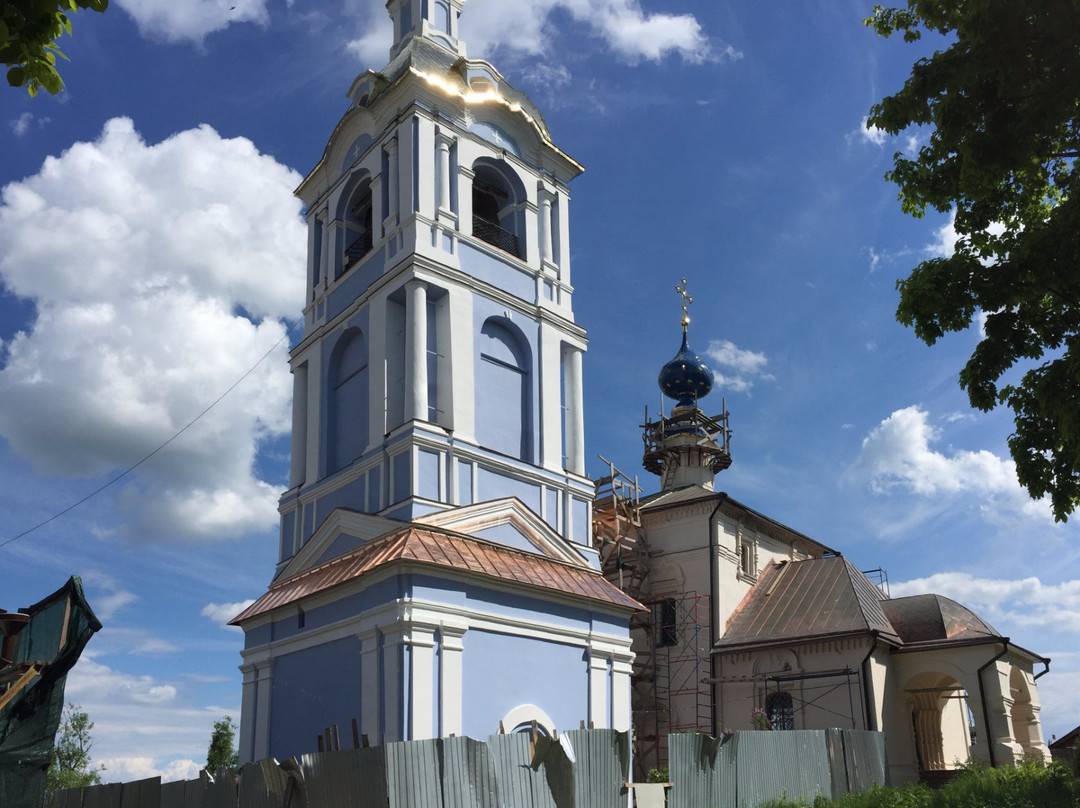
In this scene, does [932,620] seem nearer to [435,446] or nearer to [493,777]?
[435,446]

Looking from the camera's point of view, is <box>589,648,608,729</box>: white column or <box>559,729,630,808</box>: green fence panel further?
<box>589,648,608,729</box>: white column

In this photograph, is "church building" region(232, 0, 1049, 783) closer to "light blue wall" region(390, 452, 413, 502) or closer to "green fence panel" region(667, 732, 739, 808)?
"light blue wall" region(390, 452, 413, 502)

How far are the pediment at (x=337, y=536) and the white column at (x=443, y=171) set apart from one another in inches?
219

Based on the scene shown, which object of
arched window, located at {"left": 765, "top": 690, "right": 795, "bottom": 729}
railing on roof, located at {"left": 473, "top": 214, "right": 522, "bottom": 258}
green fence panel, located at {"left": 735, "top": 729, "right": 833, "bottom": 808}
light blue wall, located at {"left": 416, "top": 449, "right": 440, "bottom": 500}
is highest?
railing on roof, located at {"left": 473, "top": 214, "right": 522, "bottom": 258}

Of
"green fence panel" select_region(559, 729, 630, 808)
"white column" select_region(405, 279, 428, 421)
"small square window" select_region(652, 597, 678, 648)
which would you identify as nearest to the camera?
"green fence panel" select_region(559, 729, 630, 808)

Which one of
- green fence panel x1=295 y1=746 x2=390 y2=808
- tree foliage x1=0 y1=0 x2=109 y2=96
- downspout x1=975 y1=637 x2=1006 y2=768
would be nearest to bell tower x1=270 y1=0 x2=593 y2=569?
green fence panel x1=295 y1=746 x2=390 y2=808

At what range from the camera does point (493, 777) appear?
33.2ft

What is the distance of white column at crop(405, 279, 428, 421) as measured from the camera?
16.9 meters

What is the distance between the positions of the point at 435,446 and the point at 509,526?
1.87 meters

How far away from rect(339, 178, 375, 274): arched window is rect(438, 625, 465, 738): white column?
8200 mm

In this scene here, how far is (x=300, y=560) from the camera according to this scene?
18234 millimetres

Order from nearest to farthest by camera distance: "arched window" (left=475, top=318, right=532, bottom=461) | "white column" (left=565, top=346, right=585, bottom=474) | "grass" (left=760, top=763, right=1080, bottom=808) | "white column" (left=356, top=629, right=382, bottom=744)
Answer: "grass" (left=760, top=763, right=1080, bottom=808) → "white column" (left=356, top=629, right=382, bottom=744) → "arched window" (left=475, top=318, right=532, bottom=461) → "white column" (left=565, top=346, right=585, bottom=474)

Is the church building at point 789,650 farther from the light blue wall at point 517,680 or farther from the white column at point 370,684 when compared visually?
the white column at point 370,684

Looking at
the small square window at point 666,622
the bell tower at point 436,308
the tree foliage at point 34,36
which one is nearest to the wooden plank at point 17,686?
the tree foliage at point 34,36
